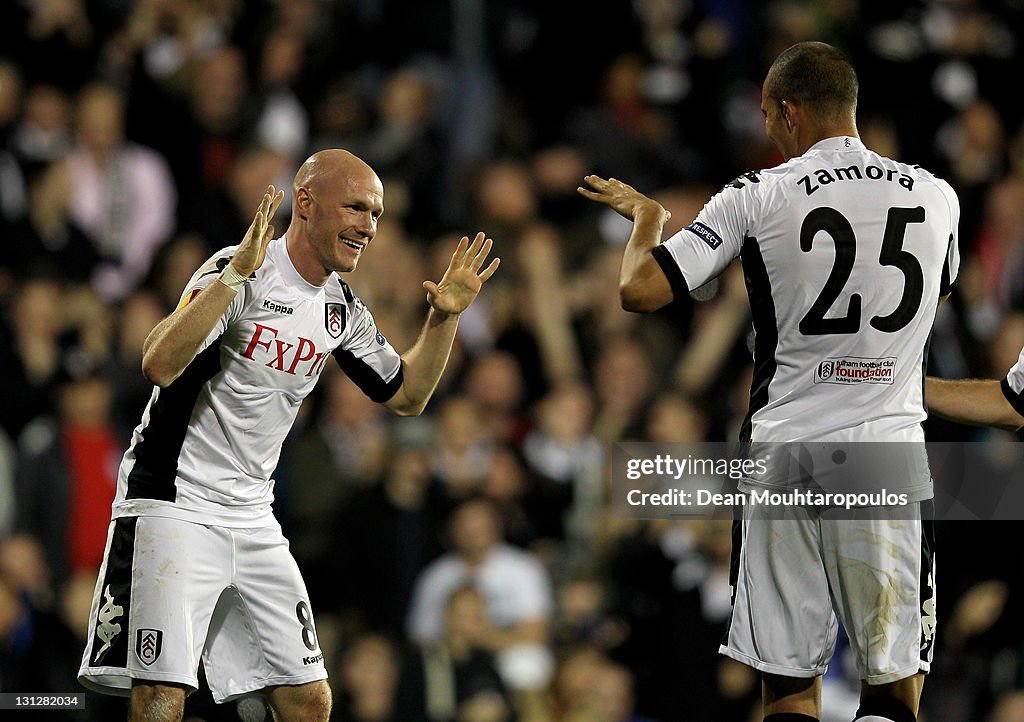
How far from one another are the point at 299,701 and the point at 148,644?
0.67 m

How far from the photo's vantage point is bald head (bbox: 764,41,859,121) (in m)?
5.14

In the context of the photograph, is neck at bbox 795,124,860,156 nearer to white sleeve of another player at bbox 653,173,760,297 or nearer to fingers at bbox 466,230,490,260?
white sleeve of another player at bbox 653,173,760,297

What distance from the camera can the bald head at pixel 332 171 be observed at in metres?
5.76

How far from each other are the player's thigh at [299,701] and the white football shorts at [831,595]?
166 centimetres

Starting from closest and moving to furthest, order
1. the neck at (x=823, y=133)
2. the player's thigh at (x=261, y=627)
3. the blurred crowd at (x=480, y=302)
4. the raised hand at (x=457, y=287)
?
1. the neck at (x=823, y=133)
2. the player's thigh at (x=261, y=627)
3. the raised hand at (x=457, y=287)
4. the blurred crowd at (x=480, y=302)

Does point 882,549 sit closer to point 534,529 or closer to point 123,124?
point 534,529

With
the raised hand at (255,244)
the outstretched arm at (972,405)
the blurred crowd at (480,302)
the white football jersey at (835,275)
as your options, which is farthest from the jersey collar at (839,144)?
the blurred crowd at (480,302)

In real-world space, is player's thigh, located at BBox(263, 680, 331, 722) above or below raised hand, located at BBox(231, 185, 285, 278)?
below

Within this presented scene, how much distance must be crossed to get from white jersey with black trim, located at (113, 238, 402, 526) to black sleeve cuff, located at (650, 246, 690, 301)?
1.42 metres

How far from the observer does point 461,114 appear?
12.1 metres

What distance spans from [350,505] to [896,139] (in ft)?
17.7

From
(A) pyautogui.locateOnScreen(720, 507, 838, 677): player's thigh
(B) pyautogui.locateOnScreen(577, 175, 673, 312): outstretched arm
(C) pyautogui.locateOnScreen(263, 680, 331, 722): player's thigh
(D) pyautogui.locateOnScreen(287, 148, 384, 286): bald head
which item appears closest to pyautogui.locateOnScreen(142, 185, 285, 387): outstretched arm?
(D) pyautogui.locateOnScreen(287, 148, 384, 286): bald head

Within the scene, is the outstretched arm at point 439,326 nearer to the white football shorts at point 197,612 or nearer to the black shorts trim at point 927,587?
A: the white football shorts at point 197,612

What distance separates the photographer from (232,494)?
18.5ft
